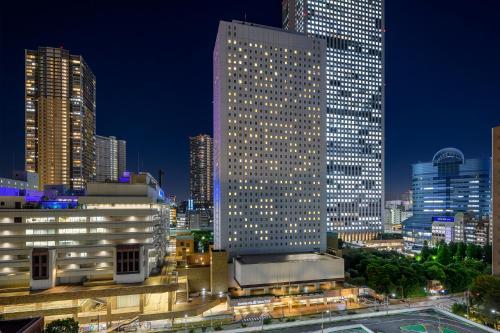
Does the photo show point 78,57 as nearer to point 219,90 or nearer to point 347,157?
point 219,90

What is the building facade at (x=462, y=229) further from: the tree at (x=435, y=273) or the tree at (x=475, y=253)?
the tree at (x=435, y=273)

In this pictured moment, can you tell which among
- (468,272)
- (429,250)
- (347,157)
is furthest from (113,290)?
(347,157)

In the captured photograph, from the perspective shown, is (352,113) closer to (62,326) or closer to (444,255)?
(444,255)

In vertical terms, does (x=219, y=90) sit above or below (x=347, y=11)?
below

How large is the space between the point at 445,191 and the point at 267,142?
131 meters

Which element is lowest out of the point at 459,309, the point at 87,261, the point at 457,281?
the point at 457,281

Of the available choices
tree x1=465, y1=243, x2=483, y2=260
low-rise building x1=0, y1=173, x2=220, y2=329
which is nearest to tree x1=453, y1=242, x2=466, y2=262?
tree x1=465, y1=243, x2=483, y2=260

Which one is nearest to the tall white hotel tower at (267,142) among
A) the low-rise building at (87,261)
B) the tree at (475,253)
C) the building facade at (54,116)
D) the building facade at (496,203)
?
the low-rise building at (87,261)

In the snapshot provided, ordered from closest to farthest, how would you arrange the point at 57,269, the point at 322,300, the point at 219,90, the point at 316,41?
1. the point at 57,269
2. the point at 322,300
3. the point at 219,90
4. the point at 316,41

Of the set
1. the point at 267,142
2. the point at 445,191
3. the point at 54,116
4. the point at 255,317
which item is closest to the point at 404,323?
the point at 255,317

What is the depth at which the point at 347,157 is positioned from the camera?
13712 cm

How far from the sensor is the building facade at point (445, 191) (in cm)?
15650

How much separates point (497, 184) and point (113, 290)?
8903 centimetres

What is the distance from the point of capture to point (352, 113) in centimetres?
13875
